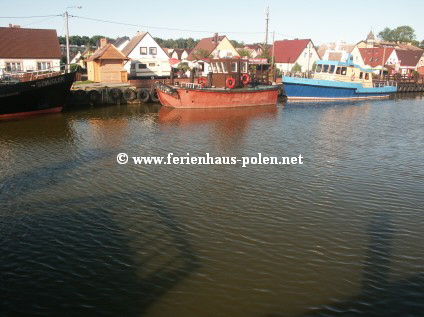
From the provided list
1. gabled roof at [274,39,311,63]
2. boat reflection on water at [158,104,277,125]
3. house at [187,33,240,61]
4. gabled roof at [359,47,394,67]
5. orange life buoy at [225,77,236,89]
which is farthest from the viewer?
gabled roof at [359,47,394,67]

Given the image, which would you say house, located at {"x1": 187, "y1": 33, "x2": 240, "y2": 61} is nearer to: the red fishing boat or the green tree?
the green tree

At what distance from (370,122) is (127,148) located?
18.2m

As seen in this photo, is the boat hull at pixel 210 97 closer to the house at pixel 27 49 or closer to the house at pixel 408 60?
the house at pixel 27 49

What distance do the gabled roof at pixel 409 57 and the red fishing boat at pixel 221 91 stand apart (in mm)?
55135

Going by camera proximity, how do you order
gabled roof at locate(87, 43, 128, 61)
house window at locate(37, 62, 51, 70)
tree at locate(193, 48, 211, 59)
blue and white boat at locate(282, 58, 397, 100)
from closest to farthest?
blue and white boat at locate(282, 58, 397, 100), gabled roof at locate(87, 43, 128, 61), house window at locate(37, 62, 51, 70), tree at locate(193, 48, 211, 59)

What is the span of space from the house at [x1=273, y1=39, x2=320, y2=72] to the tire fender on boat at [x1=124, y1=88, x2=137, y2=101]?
37.1m

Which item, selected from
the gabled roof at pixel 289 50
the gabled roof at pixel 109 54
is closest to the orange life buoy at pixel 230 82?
the gabled roof at pixel 109 54

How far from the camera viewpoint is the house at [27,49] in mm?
41719

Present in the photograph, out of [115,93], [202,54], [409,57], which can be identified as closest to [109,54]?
[115,93]

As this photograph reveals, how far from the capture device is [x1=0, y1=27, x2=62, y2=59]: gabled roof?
4204cm

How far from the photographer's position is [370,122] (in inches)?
1053

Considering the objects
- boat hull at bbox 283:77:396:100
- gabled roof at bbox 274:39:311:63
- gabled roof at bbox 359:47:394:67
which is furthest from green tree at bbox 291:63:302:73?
gabled roof at bbox 359:47:394:67

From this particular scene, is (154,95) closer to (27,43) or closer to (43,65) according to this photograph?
(43,65)

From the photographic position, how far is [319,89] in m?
38.7
